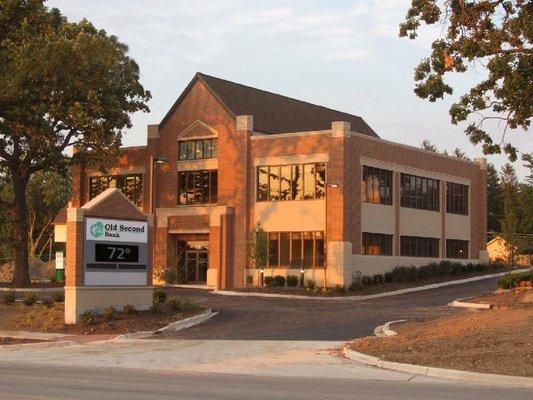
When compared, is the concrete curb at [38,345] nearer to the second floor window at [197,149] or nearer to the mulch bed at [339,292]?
the mulch bed at [339,292]

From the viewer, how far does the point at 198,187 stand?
52.8m

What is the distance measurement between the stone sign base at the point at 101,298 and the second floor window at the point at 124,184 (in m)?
25.0

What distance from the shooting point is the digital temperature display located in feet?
96.2

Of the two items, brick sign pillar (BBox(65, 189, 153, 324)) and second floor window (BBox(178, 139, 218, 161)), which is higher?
second floor window (BBox(178, 139, 218, 161))

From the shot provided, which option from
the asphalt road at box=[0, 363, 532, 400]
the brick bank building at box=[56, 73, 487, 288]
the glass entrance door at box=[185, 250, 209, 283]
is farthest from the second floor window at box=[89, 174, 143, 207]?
the asphalt road at box=[0, 363, 532, 400]

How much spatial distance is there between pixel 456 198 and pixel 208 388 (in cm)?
4605

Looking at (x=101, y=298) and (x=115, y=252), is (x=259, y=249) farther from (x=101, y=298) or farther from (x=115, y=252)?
(x=101, y=298)

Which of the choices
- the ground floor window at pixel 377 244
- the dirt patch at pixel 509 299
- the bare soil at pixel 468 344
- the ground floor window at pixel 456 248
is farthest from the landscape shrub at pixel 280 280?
the bare soil at pixel 468 344

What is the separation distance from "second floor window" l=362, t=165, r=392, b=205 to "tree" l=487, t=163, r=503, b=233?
44.2 metres

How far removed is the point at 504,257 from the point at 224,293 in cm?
2771

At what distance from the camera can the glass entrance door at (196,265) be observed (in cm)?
5266

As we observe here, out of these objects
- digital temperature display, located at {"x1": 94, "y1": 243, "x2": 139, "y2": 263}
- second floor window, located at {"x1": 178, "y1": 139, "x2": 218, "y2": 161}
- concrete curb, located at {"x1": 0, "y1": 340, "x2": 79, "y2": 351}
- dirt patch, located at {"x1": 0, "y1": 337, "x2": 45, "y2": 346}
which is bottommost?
dirt patch, located at {"x1": 0, "y1": 337, "x2": 45, "y2": 346}

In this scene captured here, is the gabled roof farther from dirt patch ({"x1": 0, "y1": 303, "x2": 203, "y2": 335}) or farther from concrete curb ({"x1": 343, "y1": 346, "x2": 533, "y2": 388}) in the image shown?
concrete curb ({"x1": 343, "y1": 346, "x2": 533, "y2": 388})

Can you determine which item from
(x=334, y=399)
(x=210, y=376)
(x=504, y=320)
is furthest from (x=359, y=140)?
(x=334, y=399)
